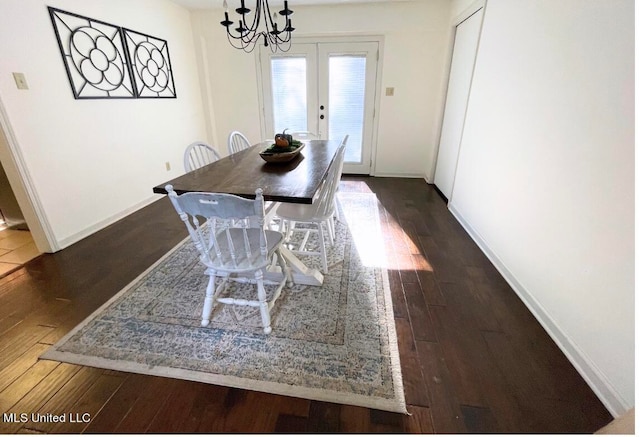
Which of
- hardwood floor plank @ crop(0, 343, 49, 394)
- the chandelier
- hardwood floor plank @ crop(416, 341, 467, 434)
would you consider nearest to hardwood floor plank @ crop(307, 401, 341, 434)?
hardwood floor plank @ crop(416, 341, 467, 434)

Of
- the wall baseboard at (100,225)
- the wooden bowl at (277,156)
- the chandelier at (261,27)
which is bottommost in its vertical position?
the wall baseboard at (100,225)

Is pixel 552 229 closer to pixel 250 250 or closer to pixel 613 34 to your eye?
pixel 613 34

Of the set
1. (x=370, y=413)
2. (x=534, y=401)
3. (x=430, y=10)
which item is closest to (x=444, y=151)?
(x=430, y=10)

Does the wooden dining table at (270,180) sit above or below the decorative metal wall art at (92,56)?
below

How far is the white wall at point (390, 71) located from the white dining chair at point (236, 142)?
4.76ft

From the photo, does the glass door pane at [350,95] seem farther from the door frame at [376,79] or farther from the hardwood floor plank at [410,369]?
the hardwood floor plank at [410,369]

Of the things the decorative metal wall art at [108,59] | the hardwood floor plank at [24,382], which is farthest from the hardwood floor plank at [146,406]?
the decorative metal wall art at [108,59]

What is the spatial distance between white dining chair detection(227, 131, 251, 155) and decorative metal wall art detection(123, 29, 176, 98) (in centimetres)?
122

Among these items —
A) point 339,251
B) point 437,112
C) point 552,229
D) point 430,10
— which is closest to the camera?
point 552,229

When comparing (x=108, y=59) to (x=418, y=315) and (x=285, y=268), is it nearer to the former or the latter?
(x=285, y=268)

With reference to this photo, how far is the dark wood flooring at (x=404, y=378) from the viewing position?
1.10 metres

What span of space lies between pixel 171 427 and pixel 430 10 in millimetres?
4543

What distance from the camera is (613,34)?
1185mm

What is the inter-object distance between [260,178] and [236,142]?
1.40 metres
